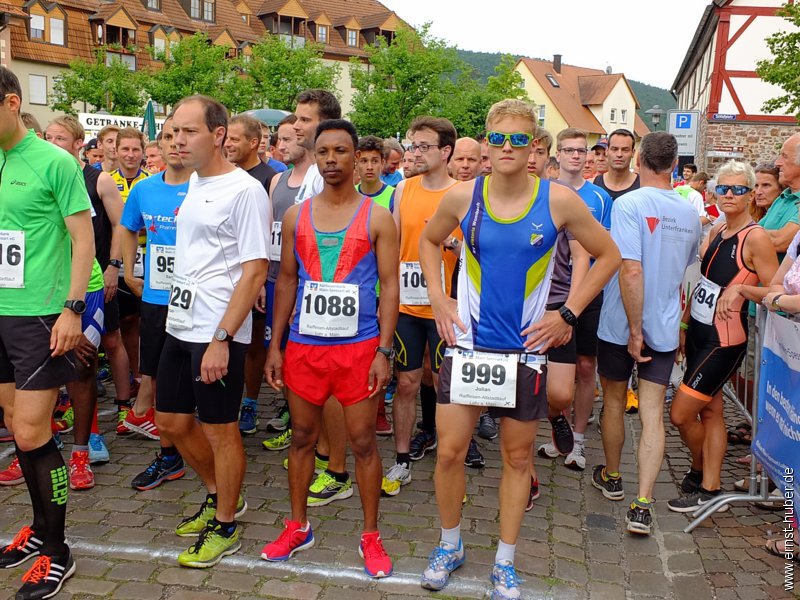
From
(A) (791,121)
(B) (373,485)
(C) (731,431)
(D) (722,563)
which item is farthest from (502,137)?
(A) (791,121)

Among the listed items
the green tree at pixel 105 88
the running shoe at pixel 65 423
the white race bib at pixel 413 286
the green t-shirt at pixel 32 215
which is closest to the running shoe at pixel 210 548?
the green t-shirt at pixel 32 215

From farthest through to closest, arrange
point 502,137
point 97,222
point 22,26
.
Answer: point 22,26 → point 97,222 → point 502,137

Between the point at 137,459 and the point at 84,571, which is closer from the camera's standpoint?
the point at 84,571

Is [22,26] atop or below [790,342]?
atop

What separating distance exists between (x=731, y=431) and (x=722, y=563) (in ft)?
8.08

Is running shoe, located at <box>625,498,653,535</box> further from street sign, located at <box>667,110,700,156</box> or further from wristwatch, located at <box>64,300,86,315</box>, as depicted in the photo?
street sign, located at <box>667,110,700,156</box>

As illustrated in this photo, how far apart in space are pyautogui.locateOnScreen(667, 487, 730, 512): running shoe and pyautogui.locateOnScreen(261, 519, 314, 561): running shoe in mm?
2452

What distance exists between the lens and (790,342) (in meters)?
4.16

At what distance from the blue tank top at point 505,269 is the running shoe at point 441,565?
1086 mm

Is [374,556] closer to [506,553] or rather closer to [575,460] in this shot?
[506,553]

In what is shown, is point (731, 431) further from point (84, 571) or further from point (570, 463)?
point (84, 571)

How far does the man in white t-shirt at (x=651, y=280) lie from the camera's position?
4.69 m

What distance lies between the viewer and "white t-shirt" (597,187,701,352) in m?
4.69

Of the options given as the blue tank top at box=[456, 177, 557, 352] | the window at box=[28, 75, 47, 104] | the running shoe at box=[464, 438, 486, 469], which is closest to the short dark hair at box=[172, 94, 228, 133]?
the blue tank top at box=[456, 177, 557, 352]
